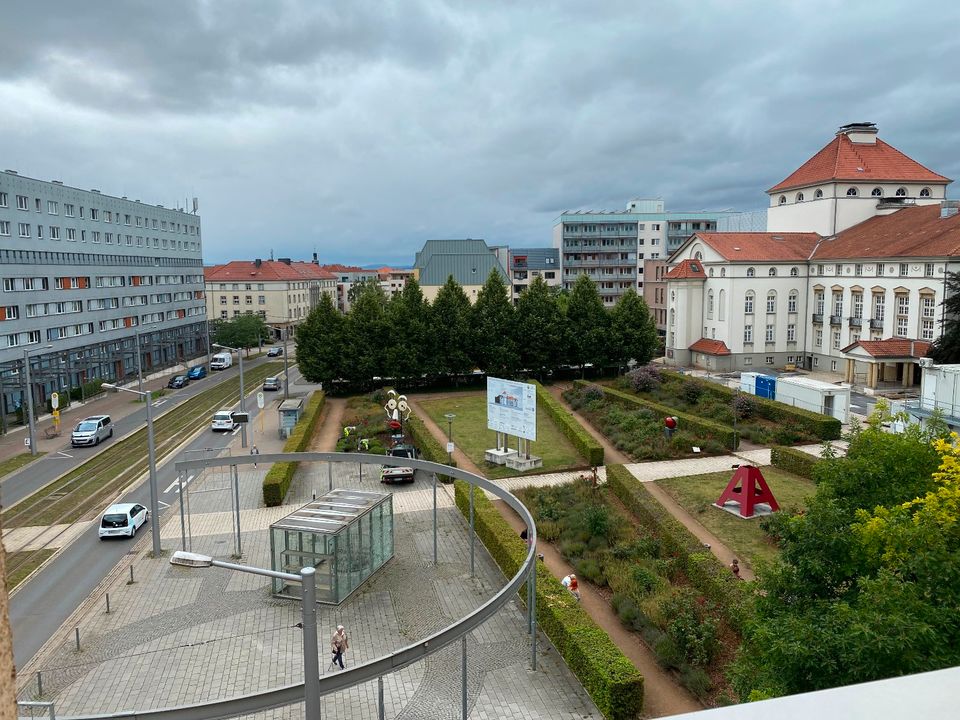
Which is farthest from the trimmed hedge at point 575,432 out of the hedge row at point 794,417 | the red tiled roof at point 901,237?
the red tiled roof at point 901,237

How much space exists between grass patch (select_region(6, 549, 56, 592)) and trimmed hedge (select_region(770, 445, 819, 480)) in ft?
104

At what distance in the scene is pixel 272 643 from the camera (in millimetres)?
19172

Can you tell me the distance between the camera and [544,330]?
5778cm

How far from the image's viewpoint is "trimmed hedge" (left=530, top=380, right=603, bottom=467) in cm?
3606

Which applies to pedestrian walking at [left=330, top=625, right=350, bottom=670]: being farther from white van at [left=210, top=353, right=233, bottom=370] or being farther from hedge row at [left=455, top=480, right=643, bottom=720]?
white van at [left=210, top=353, right=233, bottom=370]

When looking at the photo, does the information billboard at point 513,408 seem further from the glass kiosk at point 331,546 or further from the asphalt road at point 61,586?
the asphalt road at point 61,586

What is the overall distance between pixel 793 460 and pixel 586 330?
2711 cm

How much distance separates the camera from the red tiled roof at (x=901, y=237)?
169 ft

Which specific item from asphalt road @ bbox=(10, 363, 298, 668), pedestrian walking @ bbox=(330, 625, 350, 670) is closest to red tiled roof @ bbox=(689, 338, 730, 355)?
asphalt road @ bbox=(10, 363, 298, 668)

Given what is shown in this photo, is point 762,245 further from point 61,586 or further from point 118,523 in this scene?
point 61,586

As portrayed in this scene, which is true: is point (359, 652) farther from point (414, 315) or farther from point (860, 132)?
point (860, 132)

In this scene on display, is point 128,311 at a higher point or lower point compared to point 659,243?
lower

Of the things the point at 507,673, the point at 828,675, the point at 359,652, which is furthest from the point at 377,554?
the point at 828,675

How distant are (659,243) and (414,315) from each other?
73684 mm
